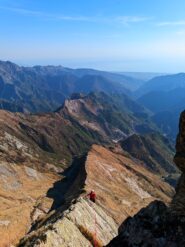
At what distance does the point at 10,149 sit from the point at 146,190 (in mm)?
73446

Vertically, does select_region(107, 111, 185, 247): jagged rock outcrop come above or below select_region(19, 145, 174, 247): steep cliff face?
above

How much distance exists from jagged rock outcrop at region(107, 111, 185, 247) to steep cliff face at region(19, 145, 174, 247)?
8.85 meters

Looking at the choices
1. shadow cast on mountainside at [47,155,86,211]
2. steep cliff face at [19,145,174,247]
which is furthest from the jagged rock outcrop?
shadow cast on mountainside at [47,155,86,211]

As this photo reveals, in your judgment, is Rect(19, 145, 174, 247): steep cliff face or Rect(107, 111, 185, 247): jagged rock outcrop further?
Rect(19, 145, 174, 247): steep cliff face

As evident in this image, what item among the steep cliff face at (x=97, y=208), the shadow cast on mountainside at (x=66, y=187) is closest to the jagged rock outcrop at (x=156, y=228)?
the steep cliff face at (x=97, y=208)

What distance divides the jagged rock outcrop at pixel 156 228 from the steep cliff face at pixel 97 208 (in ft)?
29.0

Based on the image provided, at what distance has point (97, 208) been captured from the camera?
171 ft

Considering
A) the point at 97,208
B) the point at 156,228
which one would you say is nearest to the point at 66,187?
the point at 97,208

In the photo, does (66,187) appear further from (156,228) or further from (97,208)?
(156,228)

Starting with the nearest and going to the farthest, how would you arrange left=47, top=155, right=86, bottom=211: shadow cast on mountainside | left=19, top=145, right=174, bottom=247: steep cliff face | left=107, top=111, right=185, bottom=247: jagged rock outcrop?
left=107, top=111, right=185, bottom=247: jagged rock outcrop
left=19, top=145, right=174, bottom=247: steep cliff face
left=47, top=155, right=86, bottom=211: shadow cast on mountainside

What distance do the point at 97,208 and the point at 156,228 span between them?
25.0 metres

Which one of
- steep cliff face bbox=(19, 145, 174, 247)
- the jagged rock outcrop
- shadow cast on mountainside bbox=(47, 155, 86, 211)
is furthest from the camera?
shadow cast on mountainside bbox=(47, 155, 86, 211)

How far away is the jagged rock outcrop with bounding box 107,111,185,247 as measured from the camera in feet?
87.1

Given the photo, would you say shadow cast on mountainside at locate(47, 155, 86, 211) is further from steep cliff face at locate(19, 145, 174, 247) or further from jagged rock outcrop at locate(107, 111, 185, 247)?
jagged rock outcrop at locate(107, 111, 185, 247)
